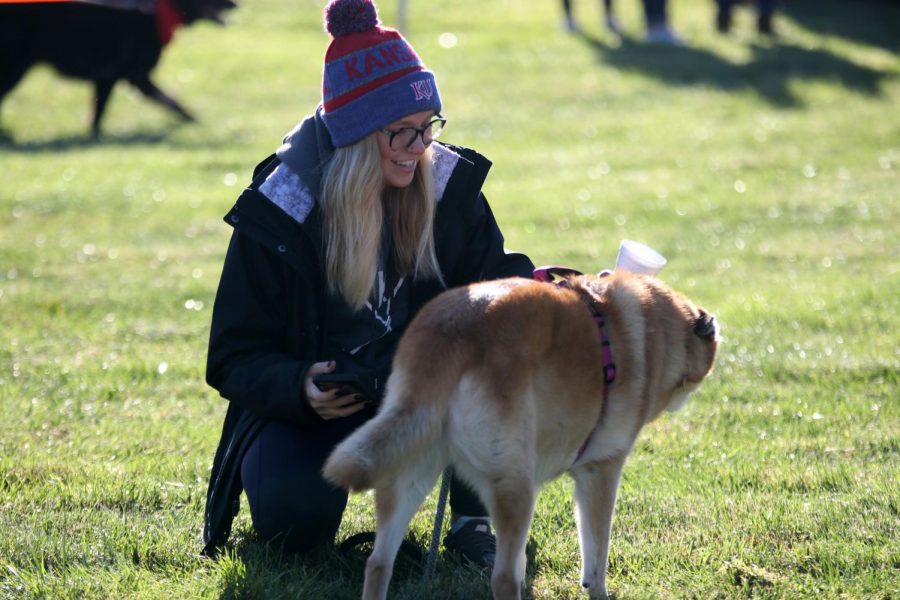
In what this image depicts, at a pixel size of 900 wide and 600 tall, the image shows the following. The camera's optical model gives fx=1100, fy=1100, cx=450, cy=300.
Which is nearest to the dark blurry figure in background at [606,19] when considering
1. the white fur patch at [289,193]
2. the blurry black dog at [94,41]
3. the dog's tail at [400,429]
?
the blurry black dog at [94,41]

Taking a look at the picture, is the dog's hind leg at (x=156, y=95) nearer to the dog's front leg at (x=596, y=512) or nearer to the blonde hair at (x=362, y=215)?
the blonde hair at (x=362, y=215)

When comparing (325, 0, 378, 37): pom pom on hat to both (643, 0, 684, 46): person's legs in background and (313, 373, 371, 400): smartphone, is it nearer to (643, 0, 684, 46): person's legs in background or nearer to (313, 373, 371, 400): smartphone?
(313, 373, 371, 400): smartphone

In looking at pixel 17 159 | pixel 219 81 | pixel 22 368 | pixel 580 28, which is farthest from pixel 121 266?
pixel 580 28

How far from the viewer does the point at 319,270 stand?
3.53 meters

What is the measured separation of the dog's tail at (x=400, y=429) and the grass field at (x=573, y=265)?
742 millimetres

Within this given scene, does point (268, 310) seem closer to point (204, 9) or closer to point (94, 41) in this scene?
point (94, 41)

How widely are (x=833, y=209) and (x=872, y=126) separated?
12.9 feet

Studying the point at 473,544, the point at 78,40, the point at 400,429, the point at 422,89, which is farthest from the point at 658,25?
Result: the point at 400,429

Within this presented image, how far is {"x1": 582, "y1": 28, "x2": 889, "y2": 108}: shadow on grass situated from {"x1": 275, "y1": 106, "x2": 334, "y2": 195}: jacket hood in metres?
11.2

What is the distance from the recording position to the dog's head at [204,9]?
1362 cm

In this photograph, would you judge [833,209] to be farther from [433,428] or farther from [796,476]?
[433,428]

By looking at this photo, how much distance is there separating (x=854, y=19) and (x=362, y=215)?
56.6 feet

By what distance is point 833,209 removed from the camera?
29.7 feet

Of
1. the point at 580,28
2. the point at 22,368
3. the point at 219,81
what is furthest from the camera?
the point at 580,28
